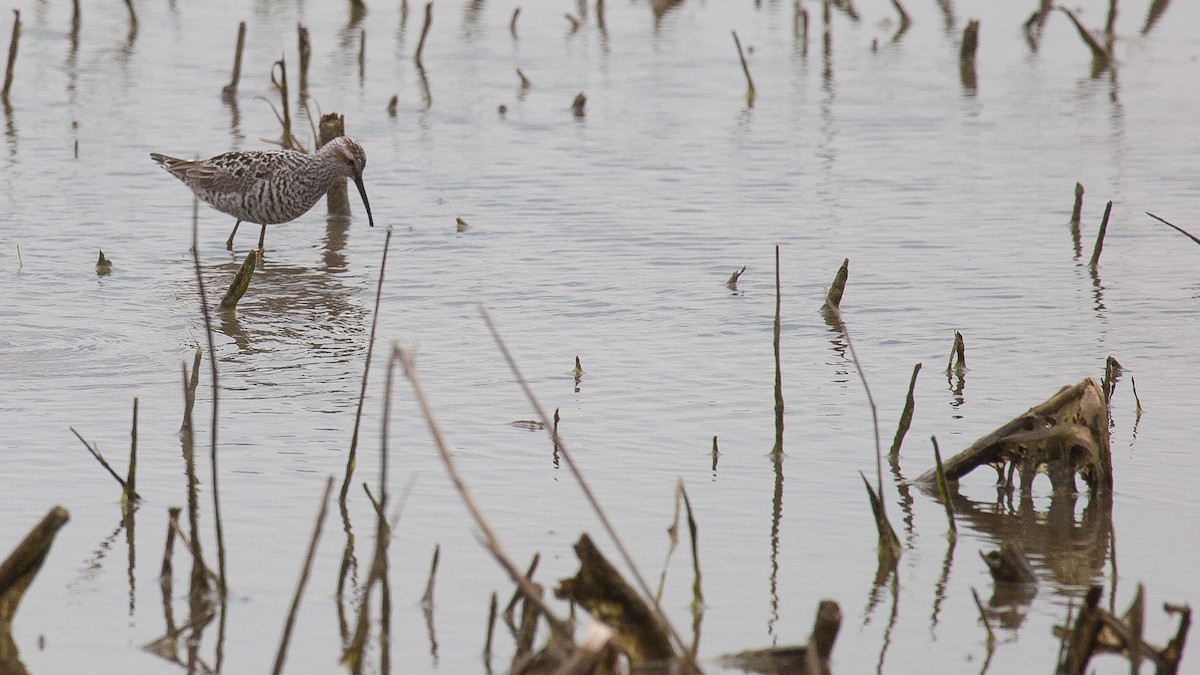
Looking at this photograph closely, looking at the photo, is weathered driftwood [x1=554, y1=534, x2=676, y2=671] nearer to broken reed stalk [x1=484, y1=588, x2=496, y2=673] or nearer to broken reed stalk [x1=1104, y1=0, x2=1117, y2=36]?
broken reed stalk [x1=484, y1=588, x2=496, y2=673]

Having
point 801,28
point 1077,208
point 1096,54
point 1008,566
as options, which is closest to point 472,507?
point 1008,566

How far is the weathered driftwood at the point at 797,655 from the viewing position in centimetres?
420

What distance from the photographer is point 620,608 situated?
169 inches

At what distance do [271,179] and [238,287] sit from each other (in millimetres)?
2052

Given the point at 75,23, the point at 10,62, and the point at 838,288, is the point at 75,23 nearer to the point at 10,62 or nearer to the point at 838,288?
the point at 10,62

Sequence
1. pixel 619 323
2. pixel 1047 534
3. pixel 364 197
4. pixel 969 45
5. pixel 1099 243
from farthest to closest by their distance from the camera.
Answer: pixel 969 45
pixel 364 197
pixel 1099 243
pixel 619 323
pixel 1047 534

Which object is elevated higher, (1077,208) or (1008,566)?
(1077,208)

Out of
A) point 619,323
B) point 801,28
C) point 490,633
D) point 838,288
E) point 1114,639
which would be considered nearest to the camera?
point 1114,639

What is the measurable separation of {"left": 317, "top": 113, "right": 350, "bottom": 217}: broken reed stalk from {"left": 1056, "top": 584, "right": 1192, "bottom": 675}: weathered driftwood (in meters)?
8.62

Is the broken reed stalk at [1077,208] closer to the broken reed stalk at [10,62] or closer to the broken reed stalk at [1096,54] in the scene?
the broken reed stalk at [1096,54]

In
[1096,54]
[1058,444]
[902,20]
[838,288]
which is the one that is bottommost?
[1058,444]

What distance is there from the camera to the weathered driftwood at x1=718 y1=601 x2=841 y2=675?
4.20 meters

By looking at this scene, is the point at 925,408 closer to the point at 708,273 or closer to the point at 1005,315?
the point at 1005,315

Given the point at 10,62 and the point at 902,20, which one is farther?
the point at 902,20
